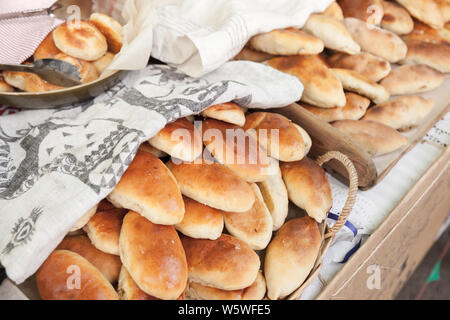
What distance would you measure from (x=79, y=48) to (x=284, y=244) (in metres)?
0.82

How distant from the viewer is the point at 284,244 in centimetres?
88

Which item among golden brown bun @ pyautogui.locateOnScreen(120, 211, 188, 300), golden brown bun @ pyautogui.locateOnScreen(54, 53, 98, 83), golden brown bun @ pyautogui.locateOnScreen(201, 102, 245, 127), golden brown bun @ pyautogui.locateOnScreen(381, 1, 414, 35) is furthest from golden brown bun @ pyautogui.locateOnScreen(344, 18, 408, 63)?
golden brown bun @ pyautogui.locateOnScreen(120, 211, 188, 300)

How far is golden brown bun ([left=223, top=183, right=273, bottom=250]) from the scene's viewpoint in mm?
859

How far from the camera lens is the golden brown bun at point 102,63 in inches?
45.6

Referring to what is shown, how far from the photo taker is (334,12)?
1.51 m

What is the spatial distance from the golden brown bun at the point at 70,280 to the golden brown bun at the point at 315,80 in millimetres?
870

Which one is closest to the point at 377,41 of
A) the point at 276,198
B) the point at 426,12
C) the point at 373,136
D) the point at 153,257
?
the point at 426,12

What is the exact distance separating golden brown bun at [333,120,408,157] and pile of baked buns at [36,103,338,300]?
309mm

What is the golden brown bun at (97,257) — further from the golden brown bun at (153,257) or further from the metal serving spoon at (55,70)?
the metal serving spoon at (55,70)

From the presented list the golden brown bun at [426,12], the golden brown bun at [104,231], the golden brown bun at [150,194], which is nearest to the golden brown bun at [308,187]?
the golden brown bun at [150,194]

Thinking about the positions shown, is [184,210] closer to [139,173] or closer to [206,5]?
[139,173]

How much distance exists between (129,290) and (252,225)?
31 centimetres

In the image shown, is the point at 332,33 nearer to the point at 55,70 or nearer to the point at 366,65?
the point at 366,65
